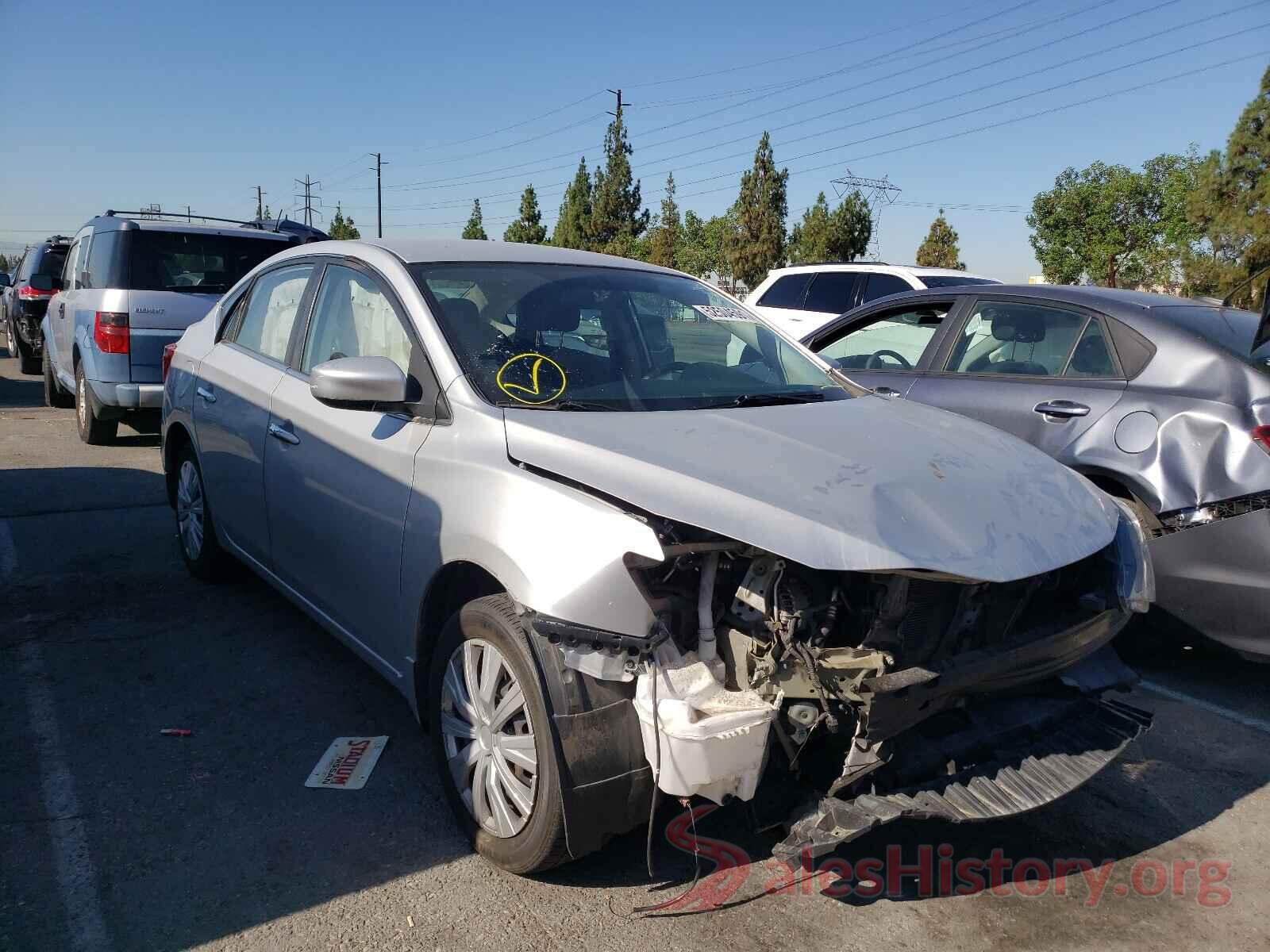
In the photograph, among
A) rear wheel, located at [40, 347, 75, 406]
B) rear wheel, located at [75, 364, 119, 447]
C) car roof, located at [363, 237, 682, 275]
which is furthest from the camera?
rear wheel, located at [40, 347, 75, 406]

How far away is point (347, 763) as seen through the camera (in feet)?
11.6

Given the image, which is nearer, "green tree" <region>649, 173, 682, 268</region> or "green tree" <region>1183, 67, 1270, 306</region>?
"green tree" <region>1183, 67, 1270, 306</region>

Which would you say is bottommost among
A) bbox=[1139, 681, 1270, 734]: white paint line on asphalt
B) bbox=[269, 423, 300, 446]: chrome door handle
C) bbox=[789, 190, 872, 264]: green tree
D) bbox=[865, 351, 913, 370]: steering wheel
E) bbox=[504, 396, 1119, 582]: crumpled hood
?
bbox=[1139, 681, 1270, 734]: white paint line on asphalt

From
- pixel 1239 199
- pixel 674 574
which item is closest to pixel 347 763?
pixel 674 574

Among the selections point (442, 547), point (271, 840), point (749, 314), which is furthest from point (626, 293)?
point (271, 840)

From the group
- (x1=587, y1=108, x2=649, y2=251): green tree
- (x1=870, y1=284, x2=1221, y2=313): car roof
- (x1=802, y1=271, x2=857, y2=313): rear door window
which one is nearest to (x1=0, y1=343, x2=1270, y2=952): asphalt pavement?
(x1=870, y1=284, x2=1221, y2=313): car roof

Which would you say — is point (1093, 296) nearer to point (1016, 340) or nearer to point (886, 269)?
point (1016, 340)

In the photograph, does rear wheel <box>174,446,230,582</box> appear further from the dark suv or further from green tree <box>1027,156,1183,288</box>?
green tree <box>1027,156,1183,288</box>

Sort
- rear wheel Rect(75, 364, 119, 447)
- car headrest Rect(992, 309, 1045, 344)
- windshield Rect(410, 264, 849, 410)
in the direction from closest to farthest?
windshield Rect(410, 264, 849, 410)
car headrest Rect(992, 309, 1045, 344)
rear wheel Rect(75, 364, 119, 447)

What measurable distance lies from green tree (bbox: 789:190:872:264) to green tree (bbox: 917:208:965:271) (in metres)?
6.83

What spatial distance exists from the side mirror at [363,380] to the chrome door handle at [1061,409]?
3240 millimetres

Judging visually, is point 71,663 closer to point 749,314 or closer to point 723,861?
point 723,861

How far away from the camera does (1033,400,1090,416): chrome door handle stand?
15.7 feet

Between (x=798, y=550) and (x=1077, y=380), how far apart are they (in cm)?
321
